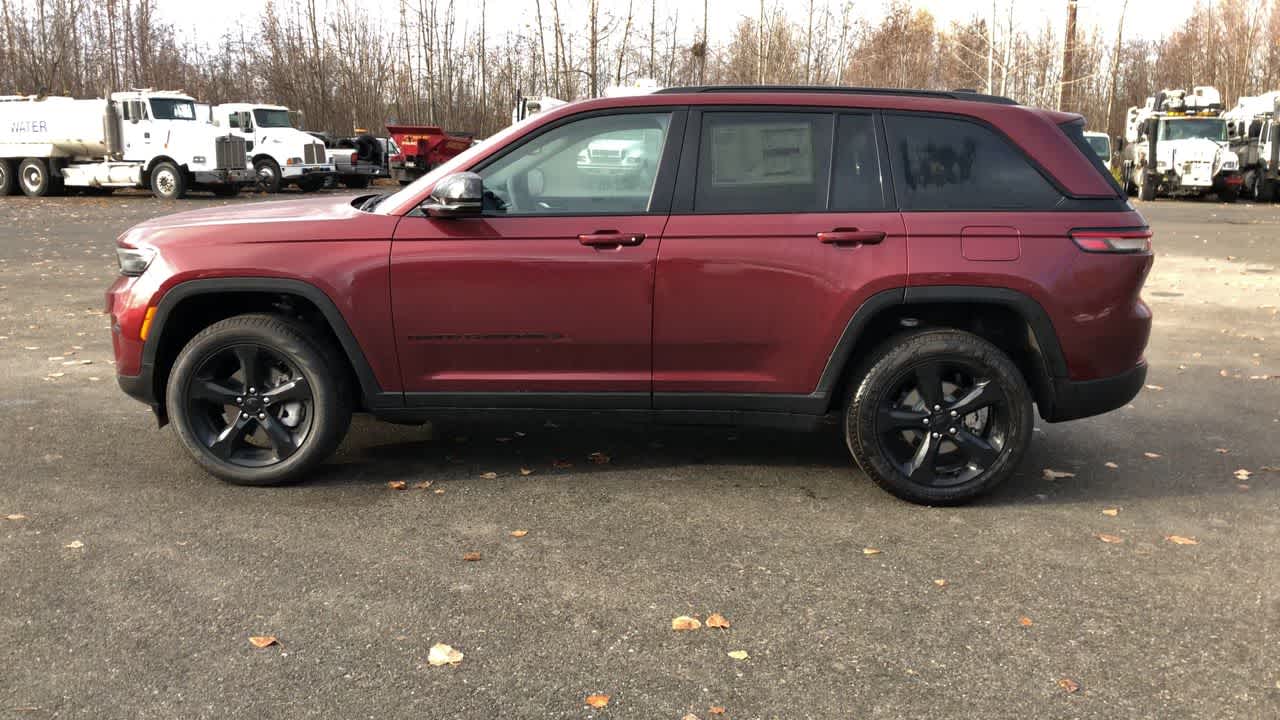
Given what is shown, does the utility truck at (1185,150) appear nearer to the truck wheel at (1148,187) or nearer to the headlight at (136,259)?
the truck wheel at (1148,187)

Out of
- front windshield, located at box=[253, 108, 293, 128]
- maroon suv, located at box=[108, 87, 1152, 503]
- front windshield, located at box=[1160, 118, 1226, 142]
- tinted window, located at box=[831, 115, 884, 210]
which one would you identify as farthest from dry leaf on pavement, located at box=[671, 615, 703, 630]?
front windshield, located at box=[1160, 118, 1226, 142]

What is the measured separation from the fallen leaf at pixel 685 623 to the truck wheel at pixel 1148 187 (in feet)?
112

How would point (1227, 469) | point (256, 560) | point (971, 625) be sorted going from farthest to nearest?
1. point (1227, 469)
2. point (256, 560)
3. point (971, 625)

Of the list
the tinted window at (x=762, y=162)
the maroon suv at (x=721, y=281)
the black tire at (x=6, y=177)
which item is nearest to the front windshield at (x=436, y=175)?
the maroon suv at (x=721, y=281)

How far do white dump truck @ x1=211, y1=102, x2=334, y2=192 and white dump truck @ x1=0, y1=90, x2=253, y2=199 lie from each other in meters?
1.51

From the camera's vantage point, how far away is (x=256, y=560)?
4.20 metres

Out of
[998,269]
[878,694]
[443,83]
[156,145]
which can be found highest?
[443,83]

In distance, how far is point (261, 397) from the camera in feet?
16.6

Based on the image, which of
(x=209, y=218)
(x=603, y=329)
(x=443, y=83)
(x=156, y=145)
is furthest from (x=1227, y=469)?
(x=443, y=83)

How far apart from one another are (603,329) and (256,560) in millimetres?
1695

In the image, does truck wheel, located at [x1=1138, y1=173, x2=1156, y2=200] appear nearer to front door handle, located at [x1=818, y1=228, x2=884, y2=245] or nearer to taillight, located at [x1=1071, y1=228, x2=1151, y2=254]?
taillight, located at [x1=1071, y1=228, x2=1151, y2=254]

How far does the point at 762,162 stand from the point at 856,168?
0.41 meters

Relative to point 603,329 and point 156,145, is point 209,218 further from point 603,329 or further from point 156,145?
point 156,145

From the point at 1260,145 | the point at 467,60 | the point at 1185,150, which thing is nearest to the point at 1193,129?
the point at 1185,150
